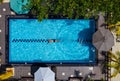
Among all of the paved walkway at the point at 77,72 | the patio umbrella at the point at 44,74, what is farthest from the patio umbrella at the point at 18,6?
the paved walkway at the point at 77,72

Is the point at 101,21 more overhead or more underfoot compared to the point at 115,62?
more overhead

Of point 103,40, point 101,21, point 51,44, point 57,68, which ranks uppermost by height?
point 101,21

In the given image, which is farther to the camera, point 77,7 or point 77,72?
point 77,72

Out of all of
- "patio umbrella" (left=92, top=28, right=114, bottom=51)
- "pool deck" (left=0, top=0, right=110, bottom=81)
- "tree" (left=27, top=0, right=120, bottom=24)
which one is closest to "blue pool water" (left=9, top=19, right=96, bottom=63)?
"pool deck" (left=0, top=0, right=110, bottom=81)

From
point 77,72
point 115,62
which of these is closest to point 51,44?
point 77,72

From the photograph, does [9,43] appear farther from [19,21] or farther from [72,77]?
[72,77]

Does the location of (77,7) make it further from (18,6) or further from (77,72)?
(77,72)

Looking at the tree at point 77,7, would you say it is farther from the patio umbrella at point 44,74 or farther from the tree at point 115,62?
the patio umbrella at point 44,74
